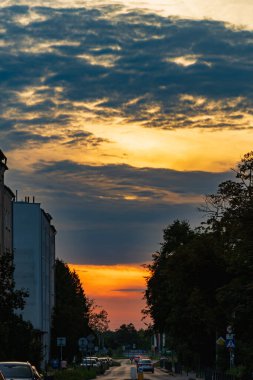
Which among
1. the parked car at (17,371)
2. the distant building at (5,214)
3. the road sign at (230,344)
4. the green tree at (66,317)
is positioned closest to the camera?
the parked car at (17,371)

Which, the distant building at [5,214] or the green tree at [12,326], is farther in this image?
the distant building at [5,214]

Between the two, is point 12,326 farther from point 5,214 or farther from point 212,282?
point 5,214

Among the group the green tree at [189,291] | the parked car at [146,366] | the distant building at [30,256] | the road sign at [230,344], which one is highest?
the distant building at [30,256]

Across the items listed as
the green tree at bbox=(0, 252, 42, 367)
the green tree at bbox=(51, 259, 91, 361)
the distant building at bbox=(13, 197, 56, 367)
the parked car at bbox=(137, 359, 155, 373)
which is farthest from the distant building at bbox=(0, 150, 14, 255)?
the green tree at bbox=(51, 259, 91, 361)

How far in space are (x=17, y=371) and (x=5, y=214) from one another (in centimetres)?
6321

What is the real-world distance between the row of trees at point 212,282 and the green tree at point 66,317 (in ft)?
82.1

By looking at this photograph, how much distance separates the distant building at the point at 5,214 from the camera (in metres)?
89.8

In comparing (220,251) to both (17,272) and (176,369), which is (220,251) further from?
(17,272)

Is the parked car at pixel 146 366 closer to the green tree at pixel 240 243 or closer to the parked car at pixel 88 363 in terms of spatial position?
the parked car at pixel 88 363

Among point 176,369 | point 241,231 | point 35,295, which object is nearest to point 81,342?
point 241,231

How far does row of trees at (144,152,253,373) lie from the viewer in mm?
48719

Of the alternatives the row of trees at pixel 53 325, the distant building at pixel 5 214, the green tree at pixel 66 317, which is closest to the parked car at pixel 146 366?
the row of trees at pixel 53 325

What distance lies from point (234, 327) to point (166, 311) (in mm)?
47490

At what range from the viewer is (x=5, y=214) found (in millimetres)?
95062
